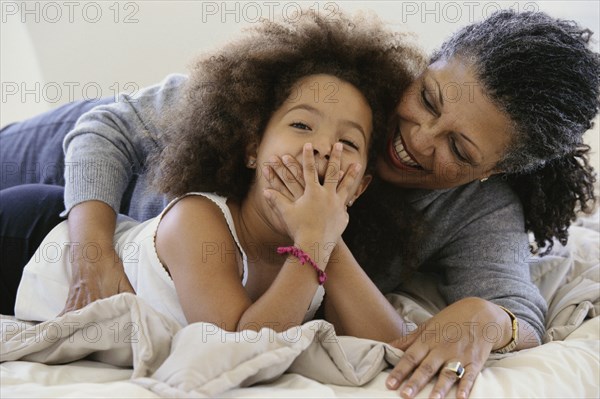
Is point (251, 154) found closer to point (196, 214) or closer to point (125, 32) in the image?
point (196, 214)

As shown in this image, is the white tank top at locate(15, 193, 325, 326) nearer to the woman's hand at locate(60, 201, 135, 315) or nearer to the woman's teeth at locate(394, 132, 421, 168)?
the woman's hand at locate(60, 201, 135, 315)

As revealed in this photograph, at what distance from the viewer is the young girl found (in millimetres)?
1086

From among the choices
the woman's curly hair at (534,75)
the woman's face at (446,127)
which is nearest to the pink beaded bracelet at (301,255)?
the woman's face at (446,127)

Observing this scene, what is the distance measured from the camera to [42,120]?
1.79 metres

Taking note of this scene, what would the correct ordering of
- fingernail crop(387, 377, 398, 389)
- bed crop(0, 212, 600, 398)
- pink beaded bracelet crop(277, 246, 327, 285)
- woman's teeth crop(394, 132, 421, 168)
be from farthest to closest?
woman's teeth crop(394, 132, 421, 168) < pink beaded bracelet crop(277, 246, 327, 285) < fingernail crop(387, 377, 398, 389) < bed crop(0, 212, 600, 398)

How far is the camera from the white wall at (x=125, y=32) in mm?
2531

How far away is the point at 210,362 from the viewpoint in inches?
33.9

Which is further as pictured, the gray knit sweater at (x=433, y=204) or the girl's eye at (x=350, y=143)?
the gray knit sweater at (x=433, y=204)

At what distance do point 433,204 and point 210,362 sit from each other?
2.45 ft

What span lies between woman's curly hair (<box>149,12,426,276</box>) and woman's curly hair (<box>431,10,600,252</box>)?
0.13 metres

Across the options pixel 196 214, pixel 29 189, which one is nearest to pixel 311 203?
pixel 196 214

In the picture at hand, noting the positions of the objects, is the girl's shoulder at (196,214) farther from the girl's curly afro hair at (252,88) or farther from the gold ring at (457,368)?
the gold ring at (457,368)

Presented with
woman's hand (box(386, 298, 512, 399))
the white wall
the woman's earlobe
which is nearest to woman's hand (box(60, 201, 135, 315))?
the woman's earlobe

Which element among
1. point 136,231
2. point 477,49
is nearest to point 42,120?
point 136,231
